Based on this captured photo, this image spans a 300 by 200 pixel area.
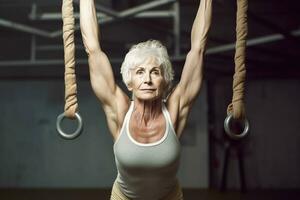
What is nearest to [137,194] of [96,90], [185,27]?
[96,90]

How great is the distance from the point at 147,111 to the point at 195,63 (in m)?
0.23

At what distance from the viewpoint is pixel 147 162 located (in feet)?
4.36

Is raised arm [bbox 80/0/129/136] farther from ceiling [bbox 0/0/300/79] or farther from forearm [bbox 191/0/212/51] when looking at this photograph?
ceiling [bbox 0/0/300/79]

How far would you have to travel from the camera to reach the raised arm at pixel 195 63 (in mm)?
1460

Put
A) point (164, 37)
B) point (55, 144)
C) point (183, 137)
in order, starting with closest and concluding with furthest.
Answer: point (164, 37) < point (183, 137) < point (55, 144)

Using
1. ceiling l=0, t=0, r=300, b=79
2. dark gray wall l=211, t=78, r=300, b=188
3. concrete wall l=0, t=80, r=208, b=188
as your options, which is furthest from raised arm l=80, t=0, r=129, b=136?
dark gray wall l=211, t=78, r=300, b=188

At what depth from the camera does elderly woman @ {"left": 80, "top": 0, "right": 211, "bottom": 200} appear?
53.0 inches

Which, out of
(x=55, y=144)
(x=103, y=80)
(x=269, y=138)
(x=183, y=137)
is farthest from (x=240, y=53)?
(x=55, y=144)

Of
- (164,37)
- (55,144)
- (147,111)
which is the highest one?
(164,37)

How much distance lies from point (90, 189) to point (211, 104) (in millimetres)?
1775

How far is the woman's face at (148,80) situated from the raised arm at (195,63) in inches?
4.0

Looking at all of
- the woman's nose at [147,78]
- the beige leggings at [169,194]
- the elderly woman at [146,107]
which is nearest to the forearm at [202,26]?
the elderly woman at [146,107]

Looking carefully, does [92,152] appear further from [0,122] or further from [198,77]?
[198,77]

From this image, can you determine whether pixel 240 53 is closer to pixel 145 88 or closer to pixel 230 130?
pixel 230 130
